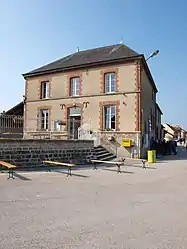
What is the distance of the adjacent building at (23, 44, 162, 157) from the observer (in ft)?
63.1

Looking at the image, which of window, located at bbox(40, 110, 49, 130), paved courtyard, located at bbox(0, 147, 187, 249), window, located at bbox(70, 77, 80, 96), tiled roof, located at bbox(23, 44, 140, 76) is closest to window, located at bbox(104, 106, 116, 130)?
window, located at bbox(70, 77, 80, 96)

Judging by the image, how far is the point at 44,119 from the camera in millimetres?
23734

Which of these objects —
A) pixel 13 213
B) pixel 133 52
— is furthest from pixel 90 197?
pixel 133 52

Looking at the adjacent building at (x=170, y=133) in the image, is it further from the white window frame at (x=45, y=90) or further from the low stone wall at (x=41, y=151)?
the low stone wall at (x=41, y=151)

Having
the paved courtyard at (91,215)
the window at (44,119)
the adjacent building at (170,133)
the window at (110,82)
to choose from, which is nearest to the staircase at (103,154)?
the window at (110,82)

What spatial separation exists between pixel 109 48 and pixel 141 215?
20.2m

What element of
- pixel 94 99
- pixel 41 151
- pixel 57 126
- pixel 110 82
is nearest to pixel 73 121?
pixel 57 126

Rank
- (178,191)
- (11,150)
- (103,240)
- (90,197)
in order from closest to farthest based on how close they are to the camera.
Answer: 1. (103,240)
2. (90,197)
3. (178,191)
4. (11,150)

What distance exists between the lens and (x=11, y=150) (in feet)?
41.1

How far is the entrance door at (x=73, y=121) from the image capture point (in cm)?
2175

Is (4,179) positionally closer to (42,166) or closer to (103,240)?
(42,166)

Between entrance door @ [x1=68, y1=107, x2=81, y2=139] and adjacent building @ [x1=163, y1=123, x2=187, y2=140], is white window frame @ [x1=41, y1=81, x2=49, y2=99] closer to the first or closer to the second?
entrance door @ [x1=68, y1=107, x2=81, y2=139]

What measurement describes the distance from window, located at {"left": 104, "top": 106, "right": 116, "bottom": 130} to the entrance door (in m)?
2.55

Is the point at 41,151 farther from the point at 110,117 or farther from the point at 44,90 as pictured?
the point at 44,90
